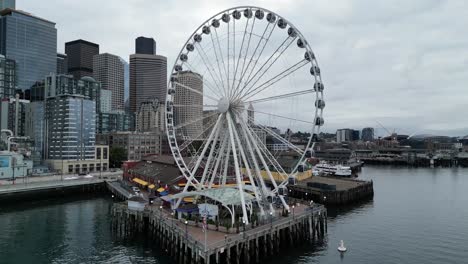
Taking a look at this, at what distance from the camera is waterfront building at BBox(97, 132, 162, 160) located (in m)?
140

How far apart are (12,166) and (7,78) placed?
83.4m

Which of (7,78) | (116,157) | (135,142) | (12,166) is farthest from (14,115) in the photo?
(12,166)

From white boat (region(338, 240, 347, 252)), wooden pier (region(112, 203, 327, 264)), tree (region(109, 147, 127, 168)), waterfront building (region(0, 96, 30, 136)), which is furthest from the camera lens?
waterfront building (region(0, 96, 30, 136))

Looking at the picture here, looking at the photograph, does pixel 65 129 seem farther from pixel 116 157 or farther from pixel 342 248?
pixel 342 248

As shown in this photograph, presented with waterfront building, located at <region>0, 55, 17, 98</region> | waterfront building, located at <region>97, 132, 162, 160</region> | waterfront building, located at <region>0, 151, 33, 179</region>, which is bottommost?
waterfront building, located at <region>0, 151, 33, 179</region>

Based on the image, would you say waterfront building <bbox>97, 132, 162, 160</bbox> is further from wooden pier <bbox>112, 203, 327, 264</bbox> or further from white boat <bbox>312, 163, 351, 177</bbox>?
wooden pier <bbox>112, 203, 327, 264</bbox>

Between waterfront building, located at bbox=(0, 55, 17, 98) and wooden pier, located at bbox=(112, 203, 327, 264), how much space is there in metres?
134

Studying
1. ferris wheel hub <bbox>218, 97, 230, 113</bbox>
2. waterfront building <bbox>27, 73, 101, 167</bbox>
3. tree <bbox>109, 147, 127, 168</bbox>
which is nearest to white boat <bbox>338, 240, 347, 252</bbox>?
ferris wheel hub <bbox>218, 97, 230, 113</bbox>

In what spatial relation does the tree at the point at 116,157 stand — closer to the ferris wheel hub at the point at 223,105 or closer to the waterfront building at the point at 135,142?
the waterfront building at the point at 135,142

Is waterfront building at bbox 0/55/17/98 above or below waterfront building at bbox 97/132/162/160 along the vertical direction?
above

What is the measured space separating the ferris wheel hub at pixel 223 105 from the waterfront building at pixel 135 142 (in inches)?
3867

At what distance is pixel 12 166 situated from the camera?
298 ft

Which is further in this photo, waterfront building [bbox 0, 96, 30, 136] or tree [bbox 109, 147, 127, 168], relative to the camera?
waterfront building [bbox 0, 96, 30, 136]

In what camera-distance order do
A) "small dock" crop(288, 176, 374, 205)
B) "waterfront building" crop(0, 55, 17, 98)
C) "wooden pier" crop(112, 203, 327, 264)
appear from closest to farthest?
1. "wooden pier" crop(112, 203, 327, 264)
2. "small dock" crop(288, 176, 374, 205)
3. "waterfront building" crop(0, 55, 17, 98)
